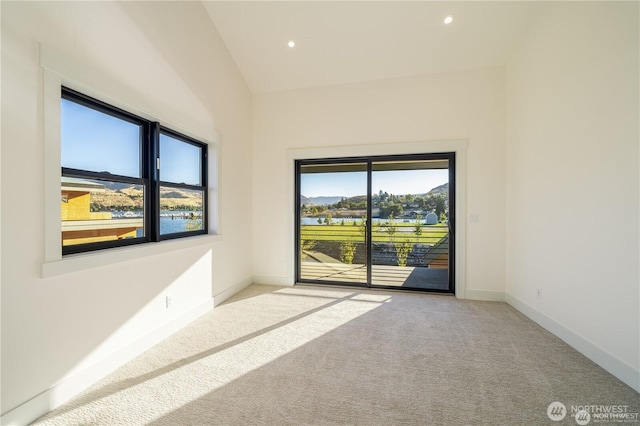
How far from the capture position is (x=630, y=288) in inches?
72.5

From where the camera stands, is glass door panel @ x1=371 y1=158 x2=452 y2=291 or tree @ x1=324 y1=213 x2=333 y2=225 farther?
tree @ x1=324 y1=213 x2=333 y2=225

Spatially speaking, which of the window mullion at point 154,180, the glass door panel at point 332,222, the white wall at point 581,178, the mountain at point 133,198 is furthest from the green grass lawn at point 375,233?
the window mullion at point 154,180

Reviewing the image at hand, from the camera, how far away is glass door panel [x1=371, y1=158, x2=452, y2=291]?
3855mm

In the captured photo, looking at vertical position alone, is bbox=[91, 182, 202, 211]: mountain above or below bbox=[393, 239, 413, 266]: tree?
above

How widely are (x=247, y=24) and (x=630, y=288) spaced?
4539 millimetres

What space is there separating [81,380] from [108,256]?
86 centimetres

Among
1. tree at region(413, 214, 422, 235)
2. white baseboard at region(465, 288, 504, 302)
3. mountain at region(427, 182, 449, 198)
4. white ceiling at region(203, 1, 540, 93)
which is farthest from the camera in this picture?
tree at region(413, 214, 422, 235)

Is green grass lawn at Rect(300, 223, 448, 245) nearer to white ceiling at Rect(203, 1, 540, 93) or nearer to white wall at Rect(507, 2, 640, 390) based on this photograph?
white wall at Rect(507, 2, 640, 390)

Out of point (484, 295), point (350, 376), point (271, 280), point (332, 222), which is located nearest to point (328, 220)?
point (332, 222)

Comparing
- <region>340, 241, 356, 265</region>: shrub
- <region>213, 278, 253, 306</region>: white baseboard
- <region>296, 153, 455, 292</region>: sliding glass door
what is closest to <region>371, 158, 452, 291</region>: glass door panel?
<region>296, 153, 455, 292</region>: sliding glass door

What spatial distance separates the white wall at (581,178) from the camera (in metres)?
1.86

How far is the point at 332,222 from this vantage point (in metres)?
4.26

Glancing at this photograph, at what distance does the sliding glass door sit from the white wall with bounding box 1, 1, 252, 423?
5.40 feet

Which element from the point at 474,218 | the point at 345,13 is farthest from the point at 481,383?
the point at 345,13
